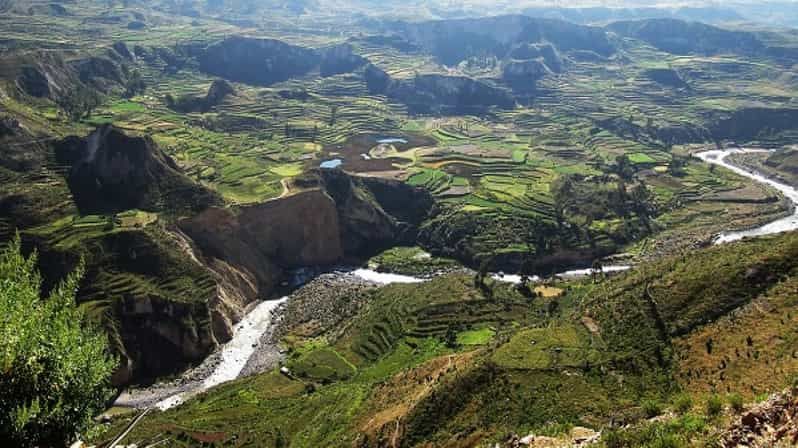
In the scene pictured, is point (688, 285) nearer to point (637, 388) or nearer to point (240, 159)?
point (637, 388)

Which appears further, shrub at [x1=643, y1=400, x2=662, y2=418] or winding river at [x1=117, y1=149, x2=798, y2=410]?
winding river at [x1=117, y1=149, x2=798, y2=410]

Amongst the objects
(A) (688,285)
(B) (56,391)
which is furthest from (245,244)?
(B) (56,391)

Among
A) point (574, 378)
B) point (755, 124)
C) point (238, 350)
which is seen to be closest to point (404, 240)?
point (238, 350)

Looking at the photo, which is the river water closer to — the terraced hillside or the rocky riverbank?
the terraced hillside

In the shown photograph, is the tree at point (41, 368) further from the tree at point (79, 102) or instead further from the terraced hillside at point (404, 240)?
the tree at point (79, 102)

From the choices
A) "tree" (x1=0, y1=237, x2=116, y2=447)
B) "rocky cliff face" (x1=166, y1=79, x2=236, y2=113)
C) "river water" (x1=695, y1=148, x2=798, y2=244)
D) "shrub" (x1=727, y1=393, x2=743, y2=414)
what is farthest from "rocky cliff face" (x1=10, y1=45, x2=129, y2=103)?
"shrub" (x1=727, y1=393, x2=743, y2=414)

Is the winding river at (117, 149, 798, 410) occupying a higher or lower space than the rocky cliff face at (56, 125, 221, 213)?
lower

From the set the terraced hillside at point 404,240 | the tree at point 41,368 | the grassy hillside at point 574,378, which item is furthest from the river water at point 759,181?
the tree at point 41,368

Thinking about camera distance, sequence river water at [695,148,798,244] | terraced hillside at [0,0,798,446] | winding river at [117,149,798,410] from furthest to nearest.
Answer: river water at [695,148,798,244] < winding river at [117,149,798,410] < terraced hillside at [0,0,798,446]
